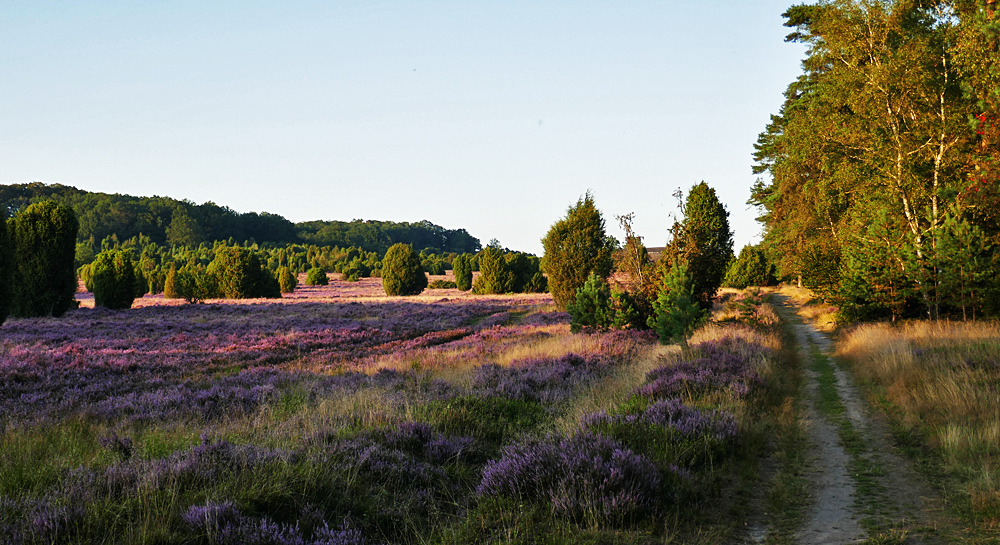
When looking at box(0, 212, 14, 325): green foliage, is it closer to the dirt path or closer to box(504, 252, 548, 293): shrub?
the dirt path

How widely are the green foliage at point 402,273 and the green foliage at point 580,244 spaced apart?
100 ft

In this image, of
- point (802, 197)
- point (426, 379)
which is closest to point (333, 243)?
point (802, 197)

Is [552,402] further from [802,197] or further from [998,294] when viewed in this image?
[802,197]

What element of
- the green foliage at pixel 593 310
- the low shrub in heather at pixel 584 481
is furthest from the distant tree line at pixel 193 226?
the low shrub in heather at pixel 584 481

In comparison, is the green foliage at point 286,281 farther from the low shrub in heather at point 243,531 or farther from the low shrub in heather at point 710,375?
the low shrub in heather at point 243,531

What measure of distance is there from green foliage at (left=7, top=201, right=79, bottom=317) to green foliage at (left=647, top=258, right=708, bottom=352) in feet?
107

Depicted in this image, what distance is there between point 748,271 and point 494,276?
2612 cm

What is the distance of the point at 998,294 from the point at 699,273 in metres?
8.91

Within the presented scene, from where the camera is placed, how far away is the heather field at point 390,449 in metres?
4.32

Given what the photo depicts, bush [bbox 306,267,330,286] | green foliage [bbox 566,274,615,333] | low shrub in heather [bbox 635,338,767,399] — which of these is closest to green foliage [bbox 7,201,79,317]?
green foliage [bbox 566,274,615,333]

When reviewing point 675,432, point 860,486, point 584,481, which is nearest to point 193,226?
point 675,432

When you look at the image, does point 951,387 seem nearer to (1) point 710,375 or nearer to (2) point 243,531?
(1) point 710,375

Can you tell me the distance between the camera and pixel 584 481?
4.92 meters

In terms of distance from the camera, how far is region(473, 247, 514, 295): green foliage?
189 feet
